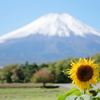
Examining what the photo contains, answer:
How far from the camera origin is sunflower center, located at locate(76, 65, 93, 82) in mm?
319

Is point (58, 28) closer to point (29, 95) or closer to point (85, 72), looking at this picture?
point (29, 95)

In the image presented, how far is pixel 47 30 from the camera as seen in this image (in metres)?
68.4

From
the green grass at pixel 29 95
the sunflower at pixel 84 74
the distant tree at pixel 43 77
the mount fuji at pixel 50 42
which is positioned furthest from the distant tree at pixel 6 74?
the mount fuji at pixel 50 42

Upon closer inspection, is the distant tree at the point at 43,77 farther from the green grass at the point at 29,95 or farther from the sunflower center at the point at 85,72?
the sunflower center at the point at 85,72

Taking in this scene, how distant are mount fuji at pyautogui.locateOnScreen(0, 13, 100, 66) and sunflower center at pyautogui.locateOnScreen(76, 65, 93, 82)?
64.1 m

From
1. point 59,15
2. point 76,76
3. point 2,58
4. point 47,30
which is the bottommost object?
point 76,76

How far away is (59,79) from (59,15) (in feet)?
202

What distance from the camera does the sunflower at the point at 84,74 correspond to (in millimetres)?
320

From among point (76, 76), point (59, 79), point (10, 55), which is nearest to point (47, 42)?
point (10, 55)

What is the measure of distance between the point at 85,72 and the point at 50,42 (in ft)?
219

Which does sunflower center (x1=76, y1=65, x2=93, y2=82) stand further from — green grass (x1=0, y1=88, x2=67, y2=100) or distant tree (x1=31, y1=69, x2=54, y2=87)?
distant tree (x1=31, y1=69, x2=54, y2=87)

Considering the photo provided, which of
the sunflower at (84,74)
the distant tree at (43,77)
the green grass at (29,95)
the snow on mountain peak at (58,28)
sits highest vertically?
the snow on mountain peak at (58,28)

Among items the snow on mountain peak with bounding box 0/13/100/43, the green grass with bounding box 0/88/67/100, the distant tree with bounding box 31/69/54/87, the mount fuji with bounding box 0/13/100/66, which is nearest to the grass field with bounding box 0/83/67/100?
the green grass with bounding box 0/88/67/100

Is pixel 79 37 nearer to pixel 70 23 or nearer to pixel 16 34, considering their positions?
pixel 70 23
